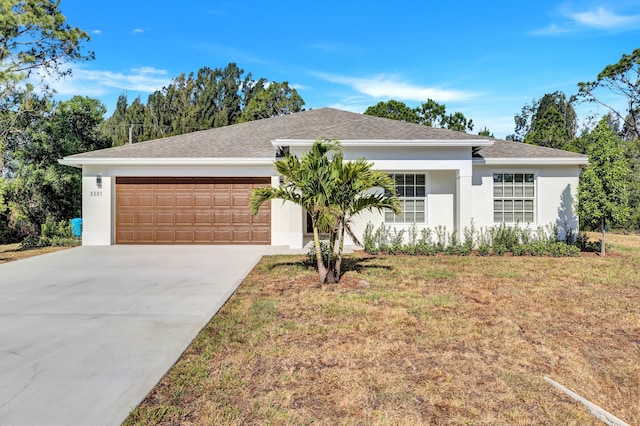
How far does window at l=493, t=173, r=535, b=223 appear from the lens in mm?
12516

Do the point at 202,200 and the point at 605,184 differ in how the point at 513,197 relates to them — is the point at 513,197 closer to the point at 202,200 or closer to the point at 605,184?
the point at 605,184

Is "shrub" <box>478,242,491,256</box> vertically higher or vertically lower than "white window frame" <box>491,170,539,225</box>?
lower

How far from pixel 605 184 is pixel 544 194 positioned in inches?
68.1

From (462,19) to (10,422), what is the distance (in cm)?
1695

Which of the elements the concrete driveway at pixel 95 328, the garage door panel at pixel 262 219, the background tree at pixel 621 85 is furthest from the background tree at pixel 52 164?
the background tree at pixel 621 85

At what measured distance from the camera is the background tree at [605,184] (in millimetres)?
10867

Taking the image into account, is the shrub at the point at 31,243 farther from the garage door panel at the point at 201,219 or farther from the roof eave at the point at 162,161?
the garage door panel at the point at 201,219

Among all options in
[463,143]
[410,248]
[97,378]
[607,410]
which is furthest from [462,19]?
[97,378]

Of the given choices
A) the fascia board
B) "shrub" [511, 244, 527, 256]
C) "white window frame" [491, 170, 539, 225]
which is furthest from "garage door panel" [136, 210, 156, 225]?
"shrub" [511, 244, 527, 256]

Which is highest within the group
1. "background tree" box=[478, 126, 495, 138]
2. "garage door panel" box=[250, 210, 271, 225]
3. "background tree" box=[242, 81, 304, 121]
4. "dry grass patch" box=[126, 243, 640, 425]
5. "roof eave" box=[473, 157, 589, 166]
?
"background tree" box=[242, 81, 304, 121]

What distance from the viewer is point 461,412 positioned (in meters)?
2.98

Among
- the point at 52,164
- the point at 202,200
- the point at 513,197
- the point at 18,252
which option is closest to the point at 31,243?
the point at 18,252

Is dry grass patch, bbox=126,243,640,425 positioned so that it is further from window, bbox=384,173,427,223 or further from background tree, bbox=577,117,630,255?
window, bbox=384,173,427,223

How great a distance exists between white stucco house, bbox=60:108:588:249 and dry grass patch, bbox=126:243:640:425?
5306 mm
